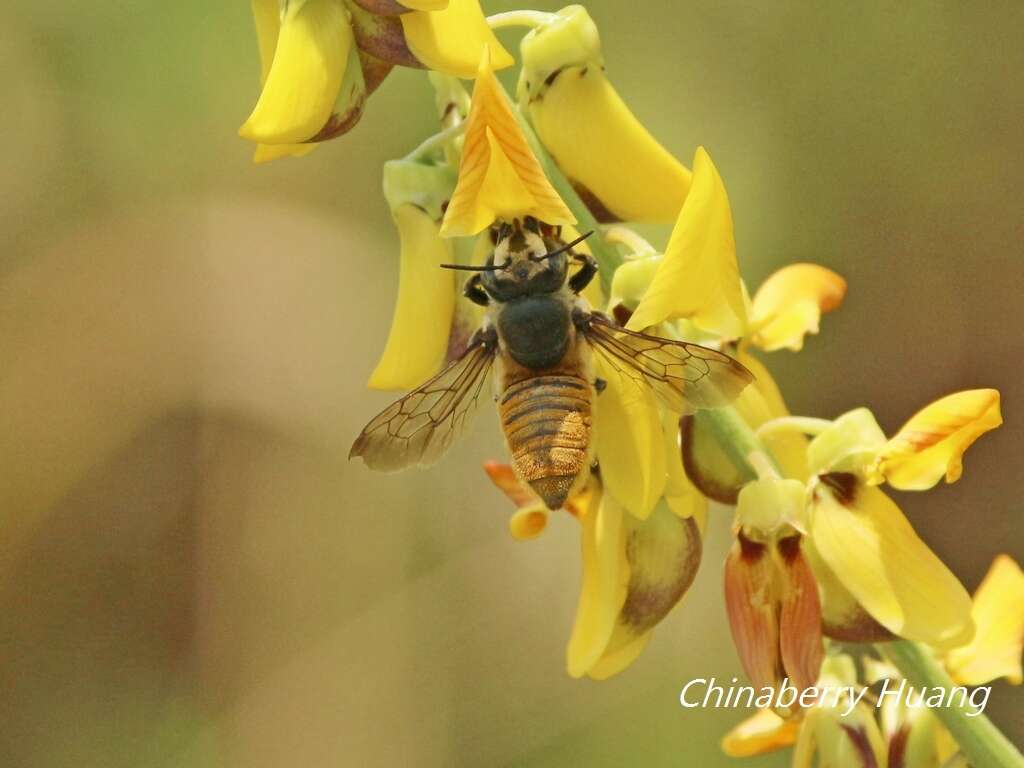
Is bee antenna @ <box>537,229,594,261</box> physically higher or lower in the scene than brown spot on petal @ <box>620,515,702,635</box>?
higher

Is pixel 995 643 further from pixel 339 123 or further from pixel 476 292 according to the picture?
pixel 339 123

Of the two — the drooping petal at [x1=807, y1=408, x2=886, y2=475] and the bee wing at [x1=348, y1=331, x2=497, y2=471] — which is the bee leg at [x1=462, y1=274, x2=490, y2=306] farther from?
the drooping petal at [x1=807, y1=408, x2=886, y2=475]

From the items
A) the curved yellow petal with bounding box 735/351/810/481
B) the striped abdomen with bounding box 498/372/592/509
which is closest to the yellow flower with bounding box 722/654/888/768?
the curved yellow petal with bounding box 735/351/810/481

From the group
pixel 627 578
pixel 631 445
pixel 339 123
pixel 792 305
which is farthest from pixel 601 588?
pixel 339 123

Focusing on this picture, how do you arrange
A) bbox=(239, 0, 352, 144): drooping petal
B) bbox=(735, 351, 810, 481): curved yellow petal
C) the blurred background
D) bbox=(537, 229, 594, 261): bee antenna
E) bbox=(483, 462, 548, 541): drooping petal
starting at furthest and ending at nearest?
the blurred background, bbox=(483, 462, 548, 541): drooping petal, bbox=(735, 351, 810, 481): curved yellow petal, bbox=(537, 229, 594, 261): bee antenna, bbox=(239, 0, 352, 144): drooping petal

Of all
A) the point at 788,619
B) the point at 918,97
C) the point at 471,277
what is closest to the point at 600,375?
the point at 471,277

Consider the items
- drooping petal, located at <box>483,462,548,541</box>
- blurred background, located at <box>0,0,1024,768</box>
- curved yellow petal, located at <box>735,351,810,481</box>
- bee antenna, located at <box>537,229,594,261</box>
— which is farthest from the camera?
blurred background, located at <box>0,0,1024,768</box>

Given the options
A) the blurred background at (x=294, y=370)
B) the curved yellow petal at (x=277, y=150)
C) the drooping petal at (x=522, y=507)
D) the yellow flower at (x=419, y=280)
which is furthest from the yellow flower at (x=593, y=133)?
the blurred background at (x=294, y=370)

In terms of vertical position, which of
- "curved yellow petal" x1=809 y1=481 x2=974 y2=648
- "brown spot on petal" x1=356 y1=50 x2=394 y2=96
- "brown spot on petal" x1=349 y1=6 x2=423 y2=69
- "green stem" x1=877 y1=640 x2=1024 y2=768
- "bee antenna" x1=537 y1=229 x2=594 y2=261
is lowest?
"green stem" x1=877 y1=640 x2=1024 y2=768
